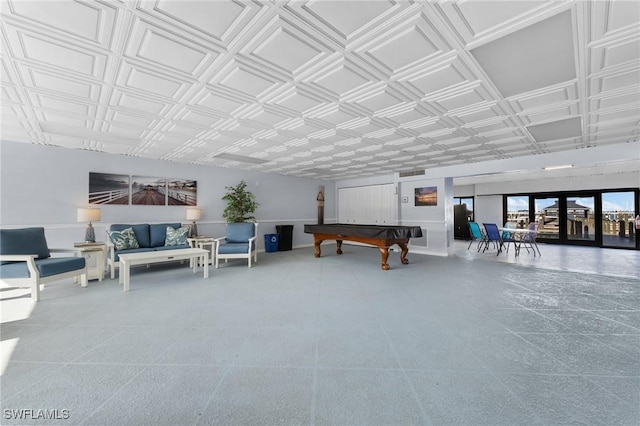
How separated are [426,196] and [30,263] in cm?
901

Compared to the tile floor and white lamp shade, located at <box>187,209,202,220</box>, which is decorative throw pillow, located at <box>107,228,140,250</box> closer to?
the tile floor

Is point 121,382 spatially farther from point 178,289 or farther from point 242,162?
point 242,162

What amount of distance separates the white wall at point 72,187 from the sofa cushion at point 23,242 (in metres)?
1.54

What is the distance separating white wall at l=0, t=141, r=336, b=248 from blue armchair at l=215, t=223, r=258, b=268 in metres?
1.33

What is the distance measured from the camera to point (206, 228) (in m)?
7.54

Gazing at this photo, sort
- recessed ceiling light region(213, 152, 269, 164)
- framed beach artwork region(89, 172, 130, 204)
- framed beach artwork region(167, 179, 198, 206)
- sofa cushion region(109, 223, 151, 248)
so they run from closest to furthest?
sofa cushion region(109, 223, 151, 248)
framed beach artwork region(89, 172, 130, 204)
recessed ceiling light region(213, 152, 269, 164)
framed beach artwork region(167, 179, 198, 206)

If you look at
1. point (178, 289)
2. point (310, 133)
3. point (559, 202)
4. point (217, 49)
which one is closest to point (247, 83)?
point (217, 49)

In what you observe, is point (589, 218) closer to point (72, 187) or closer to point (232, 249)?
point (232, 249)

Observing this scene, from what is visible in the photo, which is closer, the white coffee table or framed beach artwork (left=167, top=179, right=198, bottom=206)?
the white coffee table

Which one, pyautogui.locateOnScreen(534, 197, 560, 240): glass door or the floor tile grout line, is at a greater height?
pyautogui.locateOnScreen(534, 197, 560, 240): glass door

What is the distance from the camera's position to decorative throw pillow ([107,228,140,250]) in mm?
5145

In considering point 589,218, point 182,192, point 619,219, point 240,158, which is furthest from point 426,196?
point 619,219

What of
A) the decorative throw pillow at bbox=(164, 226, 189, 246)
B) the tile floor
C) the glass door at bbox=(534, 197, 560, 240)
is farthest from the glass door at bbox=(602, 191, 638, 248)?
the decorative throw pillow at bbox=(164, 226, 189, 246)

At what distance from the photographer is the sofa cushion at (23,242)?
3.84 m
